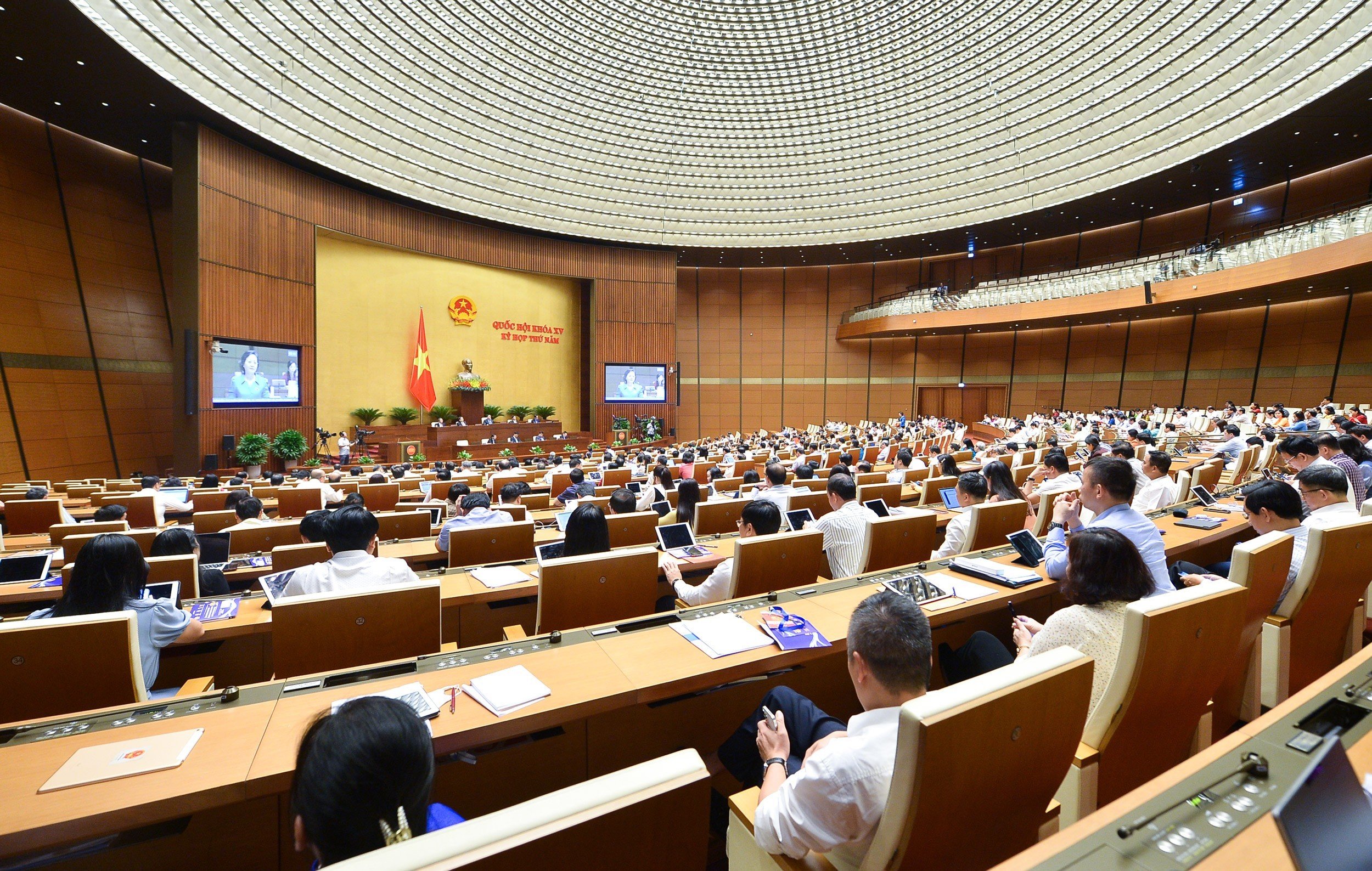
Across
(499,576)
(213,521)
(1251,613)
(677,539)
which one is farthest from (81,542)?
(1251,613)

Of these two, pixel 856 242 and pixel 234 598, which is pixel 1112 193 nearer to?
pixel 856 242

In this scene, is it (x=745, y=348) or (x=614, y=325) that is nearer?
(x=614, y=325)

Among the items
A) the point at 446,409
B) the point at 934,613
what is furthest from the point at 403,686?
the point at 446,409

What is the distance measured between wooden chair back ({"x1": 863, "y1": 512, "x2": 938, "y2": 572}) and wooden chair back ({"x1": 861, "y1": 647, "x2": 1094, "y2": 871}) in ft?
7.61

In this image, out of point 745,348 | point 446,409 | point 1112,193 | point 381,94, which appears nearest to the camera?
point 381,94

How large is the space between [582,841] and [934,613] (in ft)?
6.60

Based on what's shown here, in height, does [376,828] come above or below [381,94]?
below

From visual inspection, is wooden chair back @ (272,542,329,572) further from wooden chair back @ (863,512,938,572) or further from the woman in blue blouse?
wooden chair back @ (863,512,938,572)

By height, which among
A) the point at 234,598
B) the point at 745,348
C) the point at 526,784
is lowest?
the point at 526,784

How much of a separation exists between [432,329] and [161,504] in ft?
38.8

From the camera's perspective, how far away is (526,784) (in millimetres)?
2072

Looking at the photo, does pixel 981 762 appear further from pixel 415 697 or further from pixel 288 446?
pixel 288 446

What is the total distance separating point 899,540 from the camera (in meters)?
3.93

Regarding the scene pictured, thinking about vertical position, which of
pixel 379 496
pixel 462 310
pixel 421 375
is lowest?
pixel 379 496
